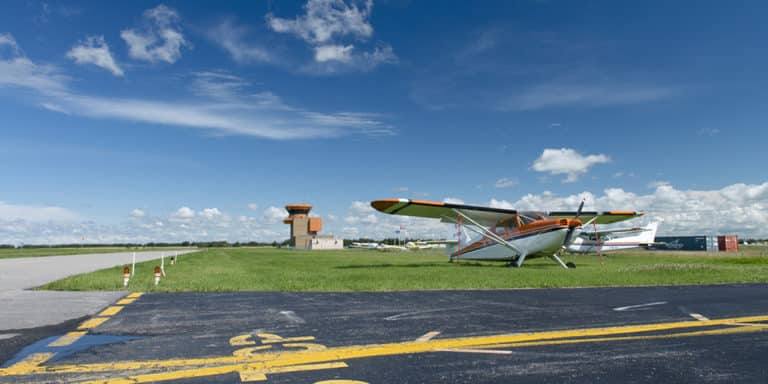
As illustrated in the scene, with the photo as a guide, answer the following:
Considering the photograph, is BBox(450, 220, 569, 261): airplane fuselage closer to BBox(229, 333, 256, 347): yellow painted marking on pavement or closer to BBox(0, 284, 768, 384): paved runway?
BBox(0, 284, 768, 384): paved runway

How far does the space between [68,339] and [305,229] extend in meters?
113

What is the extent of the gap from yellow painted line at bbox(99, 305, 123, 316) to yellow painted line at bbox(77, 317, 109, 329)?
0.42 metres

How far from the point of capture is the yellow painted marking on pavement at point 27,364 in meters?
3.99

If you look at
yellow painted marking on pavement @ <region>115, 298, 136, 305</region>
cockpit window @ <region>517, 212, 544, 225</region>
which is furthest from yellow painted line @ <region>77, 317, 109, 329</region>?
cockpit window @ <region>517, 212, 544, 225</region>

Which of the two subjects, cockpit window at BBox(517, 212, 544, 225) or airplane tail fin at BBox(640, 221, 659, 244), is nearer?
cockpit window at BBox(517, 212, 544, 225)

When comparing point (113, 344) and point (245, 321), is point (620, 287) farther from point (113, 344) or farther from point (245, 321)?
point (113, 344)

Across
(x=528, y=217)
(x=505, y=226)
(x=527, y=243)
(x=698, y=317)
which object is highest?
(x=528, y=217)

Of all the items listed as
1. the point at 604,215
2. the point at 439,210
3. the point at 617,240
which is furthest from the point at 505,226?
the point at 617,240

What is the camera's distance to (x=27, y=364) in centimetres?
425

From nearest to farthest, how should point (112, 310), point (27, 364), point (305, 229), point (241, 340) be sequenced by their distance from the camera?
point (27, 364)
point (241, 340)
point (112, 310)
point (305, 229)

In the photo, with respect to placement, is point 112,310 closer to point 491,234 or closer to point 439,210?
point 439,210

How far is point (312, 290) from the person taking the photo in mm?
11305

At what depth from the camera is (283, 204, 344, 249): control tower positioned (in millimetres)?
114125

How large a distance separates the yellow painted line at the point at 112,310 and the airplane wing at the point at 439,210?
14480 mm
